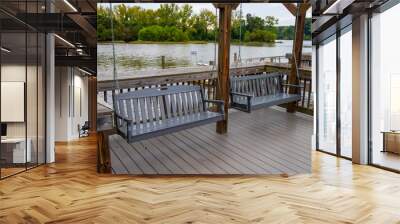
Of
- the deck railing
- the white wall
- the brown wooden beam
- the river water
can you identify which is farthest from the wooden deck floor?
the white wall

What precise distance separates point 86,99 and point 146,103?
30.5 feet

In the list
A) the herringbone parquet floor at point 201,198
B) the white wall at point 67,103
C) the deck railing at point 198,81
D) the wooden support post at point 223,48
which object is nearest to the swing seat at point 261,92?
the deck railing at point 198,81

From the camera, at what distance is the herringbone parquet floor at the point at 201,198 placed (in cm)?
360

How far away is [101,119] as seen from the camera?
18.4 feet

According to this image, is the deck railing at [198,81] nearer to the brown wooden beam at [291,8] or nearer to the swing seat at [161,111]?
the swing seat at [161,111]

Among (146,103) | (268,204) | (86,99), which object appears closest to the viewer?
(268,204)

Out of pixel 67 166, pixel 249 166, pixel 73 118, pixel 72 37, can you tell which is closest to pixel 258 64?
pixel 249 166

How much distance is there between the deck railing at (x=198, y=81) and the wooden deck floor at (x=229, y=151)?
14.3 inches

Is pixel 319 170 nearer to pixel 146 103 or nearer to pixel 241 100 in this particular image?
pixel 241 100

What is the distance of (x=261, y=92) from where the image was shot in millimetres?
5848

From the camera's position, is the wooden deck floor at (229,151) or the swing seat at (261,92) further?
the swing seat at (261,92)

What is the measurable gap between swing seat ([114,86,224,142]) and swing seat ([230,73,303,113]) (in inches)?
13.0

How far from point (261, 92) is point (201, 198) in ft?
6.89

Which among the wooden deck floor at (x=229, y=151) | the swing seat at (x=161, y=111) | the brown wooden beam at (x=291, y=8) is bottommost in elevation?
the wooden deck floor at (x=229, y=151)
